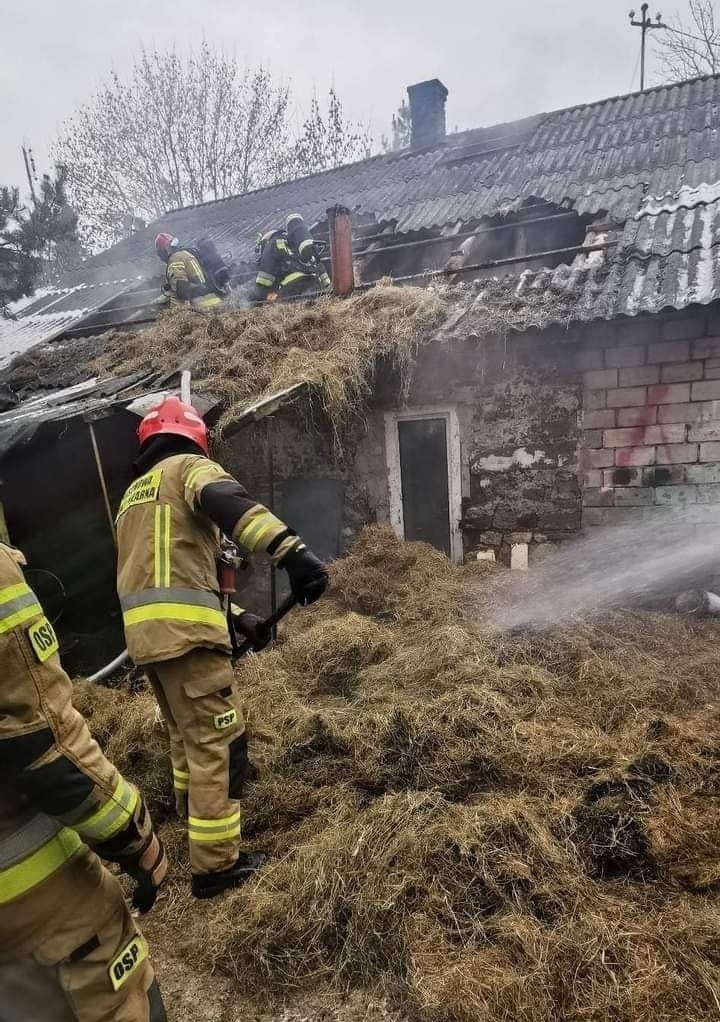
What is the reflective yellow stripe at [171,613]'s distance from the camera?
2.80 meters

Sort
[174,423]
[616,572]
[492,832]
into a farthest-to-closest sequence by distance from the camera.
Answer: [616,572] → [174,423] → [492,832]

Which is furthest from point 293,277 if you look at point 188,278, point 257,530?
point 257,530

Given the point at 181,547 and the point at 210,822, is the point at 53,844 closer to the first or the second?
the point at 210,822

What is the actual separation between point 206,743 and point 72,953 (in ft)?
3.73

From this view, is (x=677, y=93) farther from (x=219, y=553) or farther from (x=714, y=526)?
(x=219, y=553)

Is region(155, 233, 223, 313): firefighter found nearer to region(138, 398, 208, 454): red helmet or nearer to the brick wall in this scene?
the brick wall

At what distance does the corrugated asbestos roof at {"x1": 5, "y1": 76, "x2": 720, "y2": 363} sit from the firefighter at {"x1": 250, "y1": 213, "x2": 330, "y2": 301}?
147 centimetres

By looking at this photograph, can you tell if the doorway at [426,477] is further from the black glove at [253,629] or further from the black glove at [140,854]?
the black glove at [140,854]

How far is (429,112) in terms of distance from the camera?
13305mm

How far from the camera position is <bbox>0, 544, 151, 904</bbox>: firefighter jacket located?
1.55 m

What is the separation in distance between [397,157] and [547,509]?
9365 mm

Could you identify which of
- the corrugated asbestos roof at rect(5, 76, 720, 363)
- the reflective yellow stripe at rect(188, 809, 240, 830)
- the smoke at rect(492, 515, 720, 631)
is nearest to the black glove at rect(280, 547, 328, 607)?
the reflective yellow stripe at rect(188, 809, 240, 830)

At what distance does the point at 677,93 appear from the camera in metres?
9.55

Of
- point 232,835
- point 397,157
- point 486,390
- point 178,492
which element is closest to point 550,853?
Result: point 232,835
